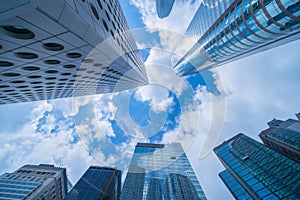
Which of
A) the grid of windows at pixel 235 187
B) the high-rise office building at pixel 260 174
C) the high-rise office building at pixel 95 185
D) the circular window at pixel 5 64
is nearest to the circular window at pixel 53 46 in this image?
the circular window at pixel 5 64

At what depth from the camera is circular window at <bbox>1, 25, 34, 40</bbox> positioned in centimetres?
588

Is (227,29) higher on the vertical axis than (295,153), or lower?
higher

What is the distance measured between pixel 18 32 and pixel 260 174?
44.6 meters

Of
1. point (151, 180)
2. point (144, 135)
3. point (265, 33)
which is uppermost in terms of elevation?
point (265, 33)

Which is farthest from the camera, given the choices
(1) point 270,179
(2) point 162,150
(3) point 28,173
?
(2) point 162,150

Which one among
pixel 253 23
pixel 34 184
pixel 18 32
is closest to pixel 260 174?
pixel 253 23

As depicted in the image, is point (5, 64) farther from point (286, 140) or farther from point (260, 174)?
point (286, 140)

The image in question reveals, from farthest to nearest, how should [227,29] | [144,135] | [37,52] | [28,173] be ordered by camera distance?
[28,173], [144,135], [227,29], [37,52]

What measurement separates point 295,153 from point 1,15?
60.5 metres

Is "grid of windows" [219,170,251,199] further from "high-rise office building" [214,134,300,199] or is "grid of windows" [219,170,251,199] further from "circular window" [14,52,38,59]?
"circular window" [14,52,38,59]

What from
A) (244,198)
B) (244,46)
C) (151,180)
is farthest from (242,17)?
(151,180)

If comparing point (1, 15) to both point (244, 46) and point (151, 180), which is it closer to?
point (244, 46)

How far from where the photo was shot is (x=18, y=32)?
6.15m

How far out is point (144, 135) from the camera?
46.4 m
